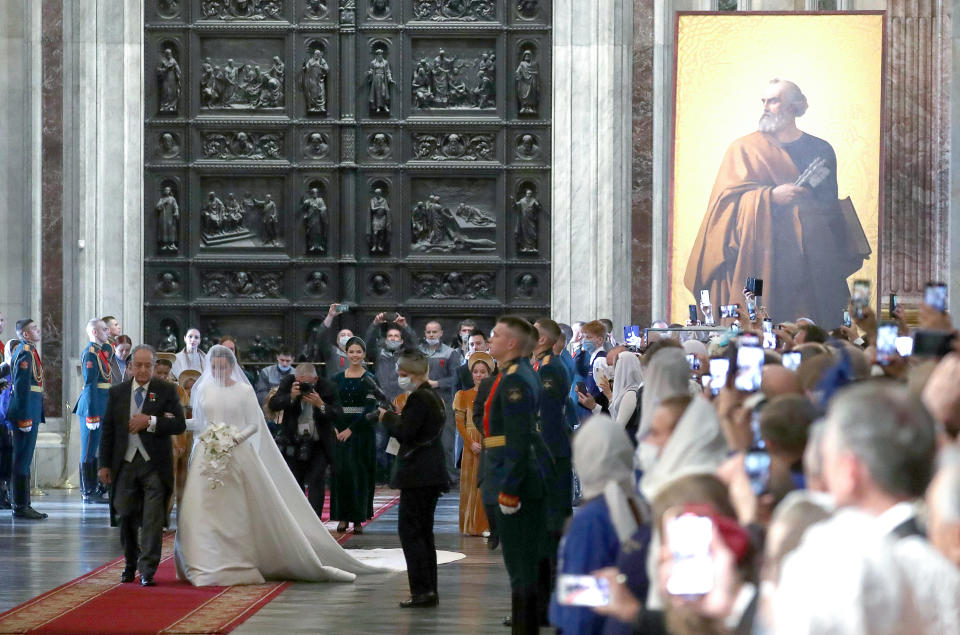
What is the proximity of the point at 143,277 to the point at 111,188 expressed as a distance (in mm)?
1158

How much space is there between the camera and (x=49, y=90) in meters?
18.7

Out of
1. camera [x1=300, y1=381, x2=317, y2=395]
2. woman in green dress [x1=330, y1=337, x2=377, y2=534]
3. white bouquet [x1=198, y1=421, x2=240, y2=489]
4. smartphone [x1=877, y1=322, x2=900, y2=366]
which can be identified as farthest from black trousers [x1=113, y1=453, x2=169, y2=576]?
smartphone [x1=877, y1=322, x2=900, y2=366]

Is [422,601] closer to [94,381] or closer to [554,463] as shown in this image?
[554,463]

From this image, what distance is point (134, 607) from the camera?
10.1m

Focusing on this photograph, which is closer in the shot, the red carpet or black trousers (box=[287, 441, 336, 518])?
the red carpet

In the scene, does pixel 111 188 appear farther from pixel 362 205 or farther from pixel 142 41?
pixel 362 205

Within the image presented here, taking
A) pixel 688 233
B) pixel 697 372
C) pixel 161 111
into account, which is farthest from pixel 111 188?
pixel 697 372

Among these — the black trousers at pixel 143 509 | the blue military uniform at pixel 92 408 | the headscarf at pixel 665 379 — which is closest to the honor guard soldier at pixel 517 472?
the headscarf at pixel 665 379

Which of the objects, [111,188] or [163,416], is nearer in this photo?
[163,416]

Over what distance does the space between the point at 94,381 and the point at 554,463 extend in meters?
8.85

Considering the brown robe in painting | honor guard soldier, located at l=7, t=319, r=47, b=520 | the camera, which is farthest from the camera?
honor guard soldier, located at l=7, t=319, r=47, b=520

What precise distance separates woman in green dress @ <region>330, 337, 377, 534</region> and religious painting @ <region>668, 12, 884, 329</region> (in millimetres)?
3573

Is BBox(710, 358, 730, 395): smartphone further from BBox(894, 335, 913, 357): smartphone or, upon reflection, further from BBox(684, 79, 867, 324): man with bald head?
BBox(684, 79, 867, 324): man with bald head

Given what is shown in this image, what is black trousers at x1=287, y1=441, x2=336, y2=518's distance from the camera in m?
13.7
